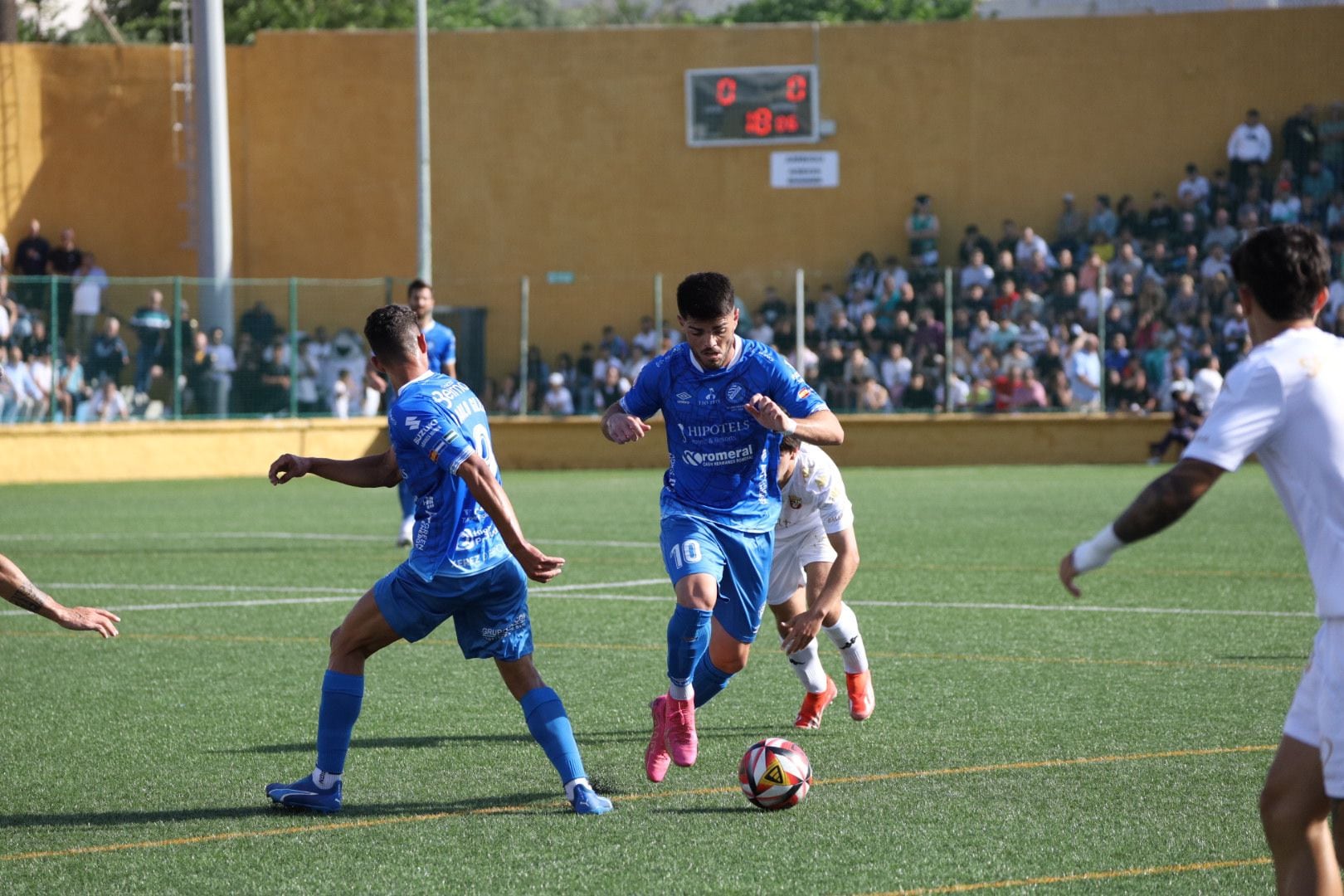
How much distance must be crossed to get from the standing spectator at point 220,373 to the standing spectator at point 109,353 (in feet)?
4.14

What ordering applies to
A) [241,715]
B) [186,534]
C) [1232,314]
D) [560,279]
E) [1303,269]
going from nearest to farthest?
[1303,269], [241,715], [186,534], [1232,314], [560,279]

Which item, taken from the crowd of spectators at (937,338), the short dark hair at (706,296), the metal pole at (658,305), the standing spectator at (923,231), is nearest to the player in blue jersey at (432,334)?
the short dark hair at (706,296)

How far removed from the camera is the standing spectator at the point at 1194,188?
29.4m

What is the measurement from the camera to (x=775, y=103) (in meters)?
32.7

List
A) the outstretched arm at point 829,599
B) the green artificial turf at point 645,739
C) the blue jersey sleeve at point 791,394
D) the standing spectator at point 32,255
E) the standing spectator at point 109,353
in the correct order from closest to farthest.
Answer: the green artificial turf at point 645,739 → the outstretched arm at point 829,599 → the blue jersey sleeve at point 791,394 → the standing spectator at point 109,353 → the standing spectator at point 32,255

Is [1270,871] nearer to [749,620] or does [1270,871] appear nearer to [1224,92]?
[749,620]

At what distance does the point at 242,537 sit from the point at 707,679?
32.8ft

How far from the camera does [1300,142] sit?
2952 cm

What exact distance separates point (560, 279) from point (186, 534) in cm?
1432

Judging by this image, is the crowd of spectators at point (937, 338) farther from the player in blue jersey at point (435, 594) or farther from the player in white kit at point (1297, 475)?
the player in white kit at point (1297, 475)

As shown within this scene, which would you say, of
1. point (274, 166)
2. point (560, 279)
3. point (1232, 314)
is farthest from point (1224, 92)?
point (274, 166)

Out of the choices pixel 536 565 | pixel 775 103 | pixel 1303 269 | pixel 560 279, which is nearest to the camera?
pixel 1303 269

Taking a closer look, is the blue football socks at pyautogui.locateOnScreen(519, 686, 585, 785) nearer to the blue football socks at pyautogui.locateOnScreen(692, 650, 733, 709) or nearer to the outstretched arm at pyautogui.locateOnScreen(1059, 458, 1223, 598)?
the blue football socks at pyautogui.locateOnScreen(692, 650, 733, 709)

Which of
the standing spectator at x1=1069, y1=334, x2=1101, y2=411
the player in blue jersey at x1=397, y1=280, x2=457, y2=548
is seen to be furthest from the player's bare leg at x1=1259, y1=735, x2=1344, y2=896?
the standing spectator at x1=1069, y1=334, x2=1101, y2=411
